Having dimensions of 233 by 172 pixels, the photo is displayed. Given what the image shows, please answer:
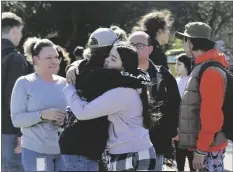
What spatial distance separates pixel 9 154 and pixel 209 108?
1895 mm

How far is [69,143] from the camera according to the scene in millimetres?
2547

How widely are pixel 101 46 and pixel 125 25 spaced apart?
54.2 feet

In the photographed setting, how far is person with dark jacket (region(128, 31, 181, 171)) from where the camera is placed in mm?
3293

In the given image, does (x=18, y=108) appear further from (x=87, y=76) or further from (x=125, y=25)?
(x=125, y=25)

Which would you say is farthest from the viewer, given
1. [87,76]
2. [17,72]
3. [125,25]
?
[125,25]

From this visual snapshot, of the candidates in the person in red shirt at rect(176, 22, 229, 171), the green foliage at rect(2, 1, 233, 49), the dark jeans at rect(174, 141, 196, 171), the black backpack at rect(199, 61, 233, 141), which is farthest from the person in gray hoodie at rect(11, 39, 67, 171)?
the green foliage at rect(2, 1, 233, 49)

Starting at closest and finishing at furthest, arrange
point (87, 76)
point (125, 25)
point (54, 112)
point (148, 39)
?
point (87, 76)
point (54, 112)
point (148, 39)
point (125, 25)

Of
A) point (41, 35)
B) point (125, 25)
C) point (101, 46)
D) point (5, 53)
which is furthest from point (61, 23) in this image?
point (101, 46)

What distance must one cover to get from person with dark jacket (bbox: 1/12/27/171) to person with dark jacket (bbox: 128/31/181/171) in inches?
43.2

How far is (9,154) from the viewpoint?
386cm

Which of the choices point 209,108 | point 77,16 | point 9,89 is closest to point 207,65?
point 209,108

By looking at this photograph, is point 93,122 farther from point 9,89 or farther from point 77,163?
point 9,89

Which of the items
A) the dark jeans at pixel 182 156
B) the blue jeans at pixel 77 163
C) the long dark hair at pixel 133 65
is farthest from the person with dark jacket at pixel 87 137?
the dark jeans at pixel 182 156

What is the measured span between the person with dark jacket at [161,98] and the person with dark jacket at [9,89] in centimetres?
110
